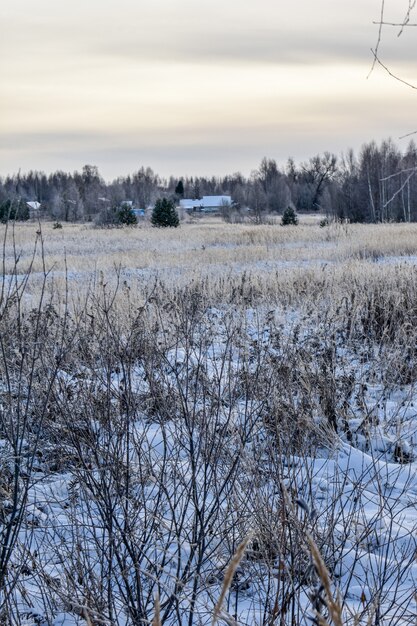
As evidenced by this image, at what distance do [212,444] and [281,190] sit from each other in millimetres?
74365

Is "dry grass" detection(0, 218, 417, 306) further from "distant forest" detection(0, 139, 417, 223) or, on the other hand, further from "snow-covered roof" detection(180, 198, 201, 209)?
"snow-covered roof" detection(180, 198, 201, 209)

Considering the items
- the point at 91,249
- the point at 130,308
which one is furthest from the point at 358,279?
the point at 91,249

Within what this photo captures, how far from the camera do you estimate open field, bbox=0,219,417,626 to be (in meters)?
2.50

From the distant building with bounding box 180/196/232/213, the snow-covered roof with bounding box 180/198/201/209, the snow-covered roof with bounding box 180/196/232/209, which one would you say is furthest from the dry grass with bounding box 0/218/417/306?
the snow-covered roof with bounding box 180/198/201/209

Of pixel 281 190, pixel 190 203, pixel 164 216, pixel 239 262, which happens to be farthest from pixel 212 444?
pixel 190 203

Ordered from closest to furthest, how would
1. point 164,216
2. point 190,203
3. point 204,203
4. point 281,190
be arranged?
point 164,216 < point 281,190 < point 204,203 < point 190,203

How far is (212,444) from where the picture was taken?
A: 2604mm

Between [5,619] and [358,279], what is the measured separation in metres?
8.73

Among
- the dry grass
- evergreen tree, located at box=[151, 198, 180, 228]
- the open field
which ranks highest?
evergreen tree, located at box=[151, 198, 180, 228]

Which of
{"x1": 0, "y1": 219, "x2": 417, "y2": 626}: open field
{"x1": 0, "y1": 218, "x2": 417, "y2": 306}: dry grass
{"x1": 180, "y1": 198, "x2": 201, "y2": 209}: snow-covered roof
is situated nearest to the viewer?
{"x1": 0, "y1": 219, "x2": 417, "y2": 626}: open field

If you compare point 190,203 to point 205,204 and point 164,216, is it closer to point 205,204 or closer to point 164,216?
point 205,204

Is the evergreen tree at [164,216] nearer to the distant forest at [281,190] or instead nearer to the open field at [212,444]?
the distant forest at [281,190]

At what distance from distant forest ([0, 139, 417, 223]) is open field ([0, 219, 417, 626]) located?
46.7 inches

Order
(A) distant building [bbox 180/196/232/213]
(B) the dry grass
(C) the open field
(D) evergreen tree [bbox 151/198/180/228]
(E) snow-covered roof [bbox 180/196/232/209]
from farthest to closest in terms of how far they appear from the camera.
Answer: (E) snow-covered roof [bbox 180/196/232/209] → (A) distant building [bbox 180/196/232/213] → (D) evergreen tree [bbox 151/198/180/228] → (B) the dry grass → (C) the open field
